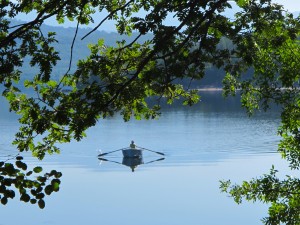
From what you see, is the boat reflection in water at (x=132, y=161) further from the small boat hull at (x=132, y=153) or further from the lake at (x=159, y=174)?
the lake at (x=159, y=174)

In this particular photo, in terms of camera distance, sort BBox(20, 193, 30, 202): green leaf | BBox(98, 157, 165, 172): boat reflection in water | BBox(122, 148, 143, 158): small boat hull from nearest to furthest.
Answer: BBox(20, 193, 30, 202): green leaf → BBox(98, 157, 165, 172): boat reflection in water → BBox(122, 148, 143, 158): small boat hull

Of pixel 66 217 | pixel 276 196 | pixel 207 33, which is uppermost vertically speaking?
pixel 207 33

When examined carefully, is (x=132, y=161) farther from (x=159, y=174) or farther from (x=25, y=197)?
(x=25, y=197)

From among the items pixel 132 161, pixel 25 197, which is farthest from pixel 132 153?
pixel 25 197

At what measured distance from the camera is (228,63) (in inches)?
325

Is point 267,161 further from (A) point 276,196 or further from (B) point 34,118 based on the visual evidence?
(B) point 34,118

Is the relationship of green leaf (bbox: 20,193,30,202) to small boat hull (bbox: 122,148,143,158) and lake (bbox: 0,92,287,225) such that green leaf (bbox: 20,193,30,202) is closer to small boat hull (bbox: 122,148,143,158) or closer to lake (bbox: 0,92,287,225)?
lake (bbox: 0,92,287,225)

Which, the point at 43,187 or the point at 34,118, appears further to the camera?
the point at 34,118

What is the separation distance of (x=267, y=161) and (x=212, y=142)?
11311 mm

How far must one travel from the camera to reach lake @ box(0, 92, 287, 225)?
35375 mm

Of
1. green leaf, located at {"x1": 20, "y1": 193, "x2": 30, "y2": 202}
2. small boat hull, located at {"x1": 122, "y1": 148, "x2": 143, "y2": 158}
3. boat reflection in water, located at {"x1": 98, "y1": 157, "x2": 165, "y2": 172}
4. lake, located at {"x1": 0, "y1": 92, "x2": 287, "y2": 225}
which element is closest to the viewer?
green leaf, located at {"x1": 20, "y1": 193, "x2": 30, "y2": 202}

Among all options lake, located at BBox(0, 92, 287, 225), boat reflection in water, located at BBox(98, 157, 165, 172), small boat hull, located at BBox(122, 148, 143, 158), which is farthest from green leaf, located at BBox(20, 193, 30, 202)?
small boat hull, located at BBox(122, 148, 143, 158)

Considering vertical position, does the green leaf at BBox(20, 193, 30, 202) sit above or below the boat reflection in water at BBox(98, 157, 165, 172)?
above

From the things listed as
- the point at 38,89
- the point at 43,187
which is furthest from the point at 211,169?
the point at 43,187
